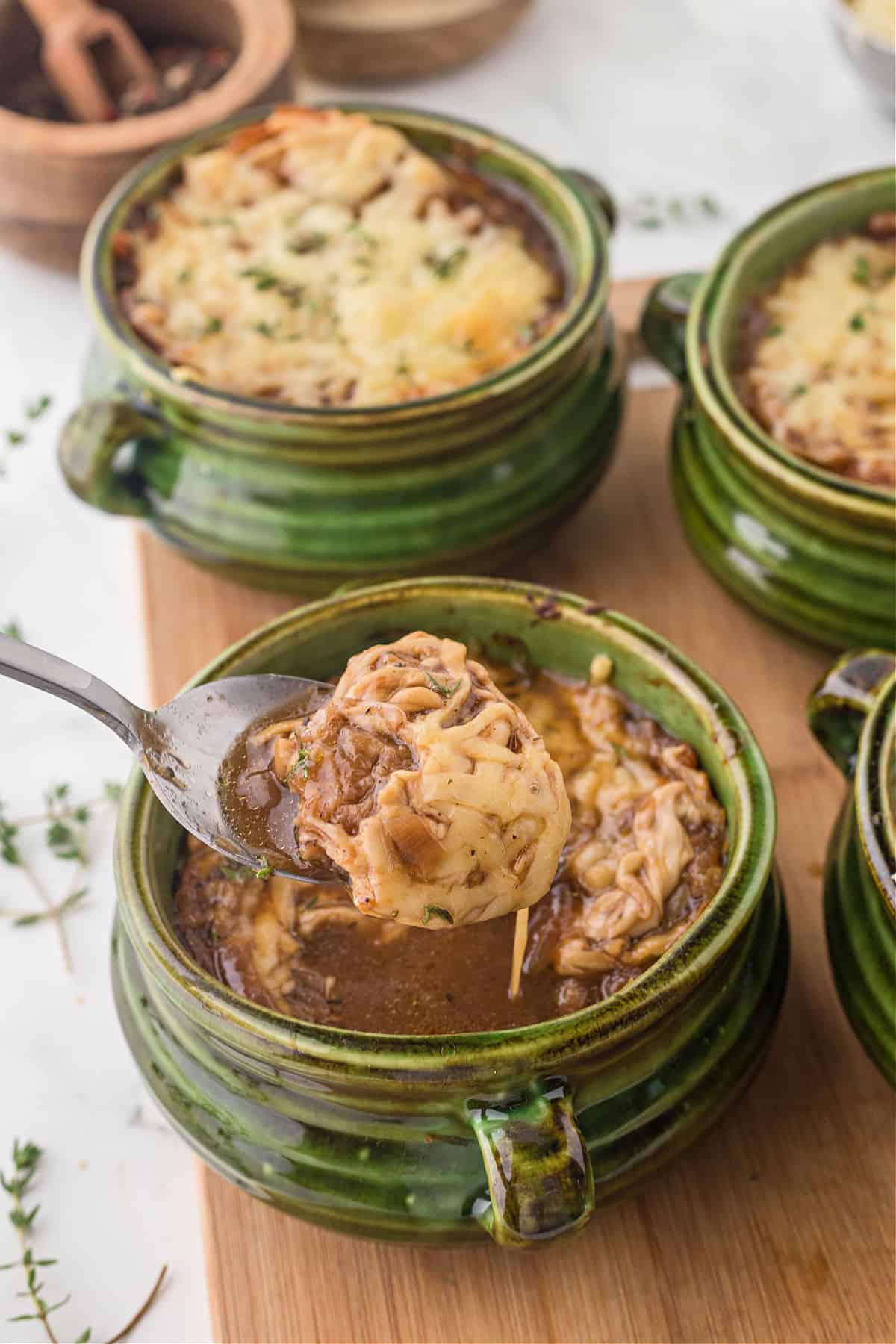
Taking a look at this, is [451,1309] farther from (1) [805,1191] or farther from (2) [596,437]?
(2) [596,437]

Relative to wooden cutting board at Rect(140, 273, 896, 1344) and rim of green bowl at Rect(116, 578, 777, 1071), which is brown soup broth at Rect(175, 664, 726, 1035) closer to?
rim of green bowl at Rect(116, 578, 777, 1071)

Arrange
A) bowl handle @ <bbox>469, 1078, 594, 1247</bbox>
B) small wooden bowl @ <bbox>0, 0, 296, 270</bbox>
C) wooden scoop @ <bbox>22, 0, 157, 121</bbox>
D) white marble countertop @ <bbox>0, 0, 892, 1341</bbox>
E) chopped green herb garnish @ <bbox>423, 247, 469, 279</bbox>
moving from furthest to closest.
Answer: wooden scoop @ <bbox>22, 0, 157, 121</bbox>, small wooden bowl @ <bbox>0, 0, 296, 270</bbox>, chopped green herb garnish @ <bbox>423, 247, 469, 279</bbox>, white marble countertop @ <bbox>0, 0, 892, 1341</bbox>, bowl handle @ <bbox>469, 1078, 594, 1247</bbox>

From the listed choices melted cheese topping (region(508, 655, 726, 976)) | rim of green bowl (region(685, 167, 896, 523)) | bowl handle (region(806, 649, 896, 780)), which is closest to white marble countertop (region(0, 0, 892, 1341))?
melted cheese topping (region(508, 655, 726, 976))

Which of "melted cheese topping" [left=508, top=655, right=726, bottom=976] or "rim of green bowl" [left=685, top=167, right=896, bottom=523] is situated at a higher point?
"rim of green bowl" [left=685, top=167, right=896, bottom=523]

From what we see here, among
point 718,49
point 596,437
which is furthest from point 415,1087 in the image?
point 718,49

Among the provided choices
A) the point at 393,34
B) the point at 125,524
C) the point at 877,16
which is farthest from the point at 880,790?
the point at 393,34
